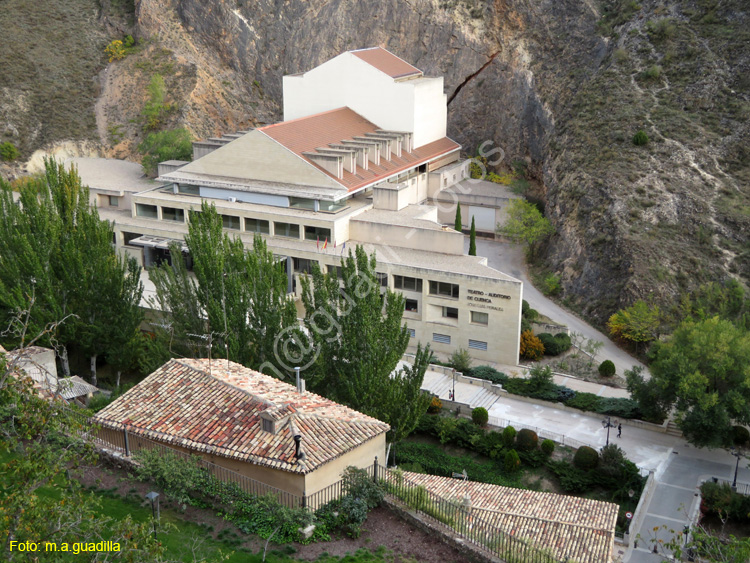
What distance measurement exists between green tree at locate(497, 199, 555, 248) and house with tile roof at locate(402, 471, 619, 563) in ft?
115

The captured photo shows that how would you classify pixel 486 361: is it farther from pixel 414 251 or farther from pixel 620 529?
pixel 620 529

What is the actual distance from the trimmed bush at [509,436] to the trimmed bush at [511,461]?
1033mm

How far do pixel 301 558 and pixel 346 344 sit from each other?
46.6ft

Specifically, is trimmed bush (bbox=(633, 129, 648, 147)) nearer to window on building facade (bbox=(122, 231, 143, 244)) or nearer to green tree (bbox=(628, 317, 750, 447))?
green tree (bbox=(628, 317, 750, 447))

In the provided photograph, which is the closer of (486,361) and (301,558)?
(301,558)

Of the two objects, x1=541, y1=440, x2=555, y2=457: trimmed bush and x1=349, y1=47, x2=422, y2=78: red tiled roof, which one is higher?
x1=349, y1=47, x2=422, y2=78: red tiled roof

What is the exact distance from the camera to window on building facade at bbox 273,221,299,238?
5784 cm

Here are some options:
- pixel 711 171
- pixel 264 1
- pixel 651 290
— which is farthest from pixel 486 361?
pixel 264 1

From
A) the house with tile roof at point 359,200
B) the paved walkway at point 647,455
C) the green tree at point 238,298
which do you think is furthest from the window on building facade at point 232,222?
the paved walkway at point 647,455

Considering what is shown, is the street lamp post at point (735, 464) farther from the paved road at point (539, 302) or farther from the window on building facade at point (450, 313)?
the window on building facade at point (450, 313)

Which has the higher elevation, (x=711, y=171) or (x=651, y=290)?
(x=711, y=171)

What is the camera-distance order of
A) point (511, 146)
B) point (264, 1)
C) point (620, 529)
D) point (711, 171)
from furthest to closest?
point (264, 1) → point (511, 146) → point (711, 171) → point (620, 529)

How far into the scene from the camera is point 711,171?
6538 cm

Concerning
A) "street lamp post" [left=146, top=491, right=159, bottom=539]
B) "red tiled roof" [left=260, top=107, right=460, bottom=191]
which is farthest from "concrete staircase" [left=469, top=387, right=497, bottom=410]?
"street lamp post" [left=146, top=491, right=159, bottom=539]
